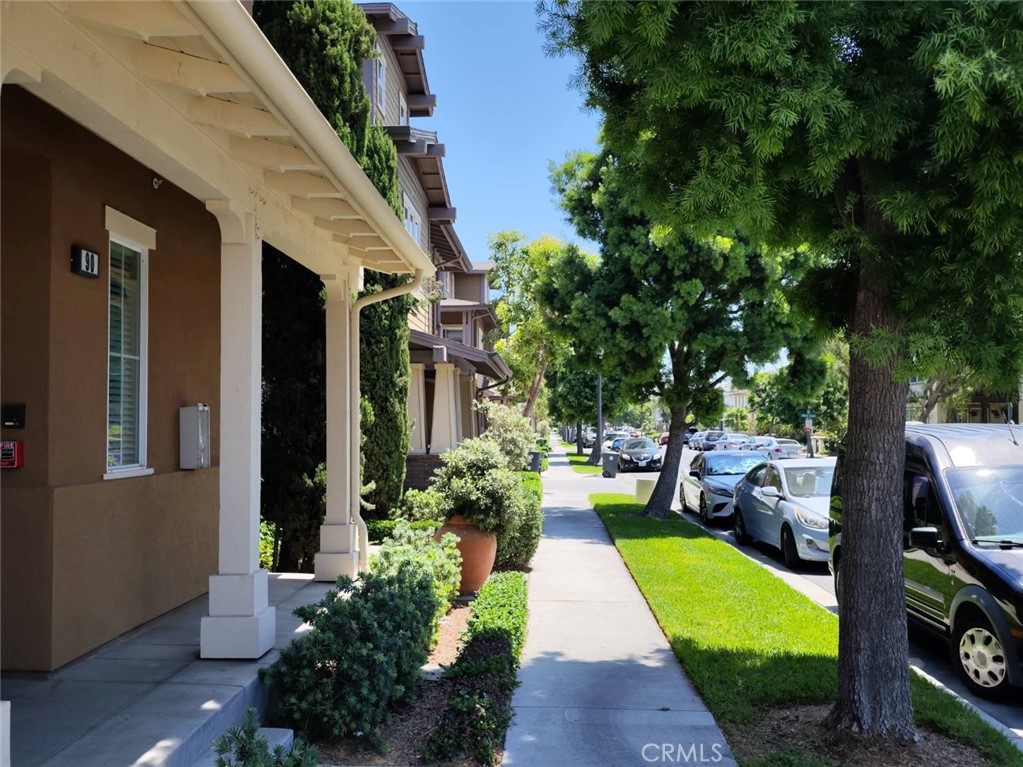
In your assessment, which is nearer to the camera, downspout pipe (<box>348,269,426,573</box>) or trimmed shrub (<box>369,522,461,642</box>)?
trimmed shrub (<box>369,522,461,642</box>)

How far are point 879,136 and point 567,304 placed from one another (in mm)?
12002

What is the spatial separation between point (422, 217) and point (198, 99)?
15730 mm

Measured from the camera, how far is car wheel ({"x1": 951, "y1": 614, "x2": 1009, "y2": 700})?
5.86m

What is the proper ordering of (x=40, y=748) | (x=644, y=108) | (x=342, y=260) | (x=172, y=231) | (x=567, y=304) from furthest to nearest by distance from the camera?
1. (x=567, y=304)
2. (x=342, y=260)
3. (x=172, y=231)
4. (x=644, y=108)
5. (x=40, y=748)

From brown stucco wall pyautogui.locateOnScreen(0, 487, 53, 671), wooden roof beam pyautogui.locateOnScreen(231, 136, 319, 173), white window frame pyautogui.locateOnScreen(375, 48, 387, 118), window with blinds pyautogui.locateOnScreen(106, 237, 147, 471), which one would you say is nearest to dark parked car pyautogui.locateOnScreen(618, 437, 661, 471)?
white window frame pyautogui.locateOnScreen(375, 48, 387, 118)

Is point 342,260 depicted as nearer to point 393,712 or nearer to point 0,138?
point 0,138

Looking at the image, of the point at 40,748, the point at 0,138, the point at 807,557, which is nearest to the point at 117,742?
the point at 40,748

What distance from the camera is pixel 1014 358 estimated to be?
4.40 m

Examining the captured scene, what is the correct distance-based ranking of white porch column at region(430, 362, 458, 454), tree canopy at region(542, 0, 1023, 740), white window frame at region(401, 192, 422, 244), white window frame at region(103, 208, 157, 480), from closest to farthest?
tree canopy at region(542, 0, 1023, 740) → white window frame at region(103, 208, 157, 480) → white porch column at region(430, 362, 458, 454) → white window frame at region(401, 192, 422, 244)

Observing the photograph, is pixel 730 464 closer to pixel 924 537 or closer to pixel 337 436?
pixel 924 537

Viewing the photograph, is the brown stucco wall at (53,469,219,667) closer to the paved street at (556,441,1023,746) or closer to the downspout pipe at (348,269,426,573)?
the downspout pipe at (348,269,426,573)

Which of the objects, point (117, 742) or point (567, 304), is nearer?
point (117, 742)

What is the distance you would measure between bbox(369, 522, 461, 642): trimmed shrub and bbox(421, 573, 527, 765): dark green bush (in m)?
0.52
